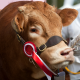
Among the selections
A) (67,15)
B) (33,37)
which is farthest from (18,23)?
(67,15)

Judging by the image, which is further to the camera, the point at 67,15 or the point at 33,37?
the point at 67,15

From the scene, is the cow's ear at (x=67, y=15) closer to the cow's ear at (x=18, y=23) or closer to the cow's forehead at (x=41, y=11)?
the cow's forehead at (x=41, y=11)

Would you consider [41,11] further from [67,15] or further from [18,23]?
[67,15]

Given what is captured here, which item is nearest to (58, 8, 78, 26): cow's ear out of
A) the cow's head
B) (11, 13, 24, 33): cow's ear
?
the cow's head

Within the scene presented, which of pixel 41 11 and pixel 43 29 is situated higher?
pixel 41 11

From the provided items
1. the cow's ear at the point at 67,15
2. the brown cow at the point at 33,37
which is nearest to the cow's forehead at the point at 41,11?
the brown cow at the point at 33,37

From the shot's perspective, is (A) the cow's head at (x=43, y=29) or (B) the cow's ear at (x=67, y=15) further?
(B) the cow's ear at (x=67, y=15)

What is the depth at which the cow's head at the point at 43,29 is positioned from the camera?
77 centimetres

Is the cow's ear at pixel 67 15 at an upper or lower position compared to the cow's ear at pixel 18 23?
lower

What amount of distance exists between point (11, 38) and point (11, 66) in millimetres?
290

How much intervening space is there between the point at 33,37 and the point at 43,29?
0.32ft

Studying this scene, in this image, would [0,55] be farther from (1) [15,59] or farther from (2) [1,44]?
(1) [15,59]

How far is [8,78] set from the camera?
1263mm

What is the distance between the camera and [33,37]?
2.78 ft
